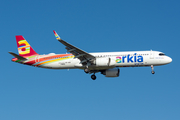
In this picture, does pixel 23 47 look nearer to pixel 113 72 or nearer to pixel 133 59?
pixel 113 72

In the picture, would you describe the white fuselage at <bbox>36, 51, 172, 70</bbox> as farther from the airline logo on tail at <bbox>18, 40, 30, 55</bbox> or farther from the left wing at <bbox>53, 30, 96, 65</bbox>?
the airline logo on tail at <bbox>18, 40, 30, 55</bbox>

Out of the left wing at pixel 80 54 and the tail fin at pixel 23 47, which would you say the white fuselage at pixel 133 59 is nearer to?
the left wing at pixel 80 54

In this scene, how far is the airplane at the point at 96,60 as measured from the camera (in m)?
49.1

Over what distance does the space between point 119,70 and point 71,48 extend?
11.2 meters

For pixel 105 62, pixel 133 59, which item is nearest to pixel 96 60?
pixel 105 62

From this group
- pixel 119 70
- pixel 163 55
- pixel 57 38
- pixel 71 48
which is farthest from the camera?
pixel 119 70

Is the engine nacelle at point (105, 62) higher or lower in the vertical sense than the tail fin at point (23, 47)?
lower

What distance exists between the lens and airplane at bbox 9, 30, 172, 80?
161ft

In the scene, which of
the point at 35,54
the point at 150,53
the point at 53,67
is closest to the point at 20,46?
the point at 35,54

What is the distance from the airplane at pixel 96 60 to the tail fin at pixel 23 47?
167 cm

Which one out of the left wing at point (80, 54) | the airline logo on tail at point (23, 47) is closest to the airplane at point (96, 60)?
the left wing at point (80, 54)

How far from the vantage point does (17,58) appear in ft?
176

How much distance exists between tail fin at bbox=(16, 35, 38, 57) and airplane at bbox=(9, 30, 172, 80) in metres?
1.67

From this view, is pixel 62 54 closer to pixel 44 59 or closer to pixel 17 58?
pixel 44 59
